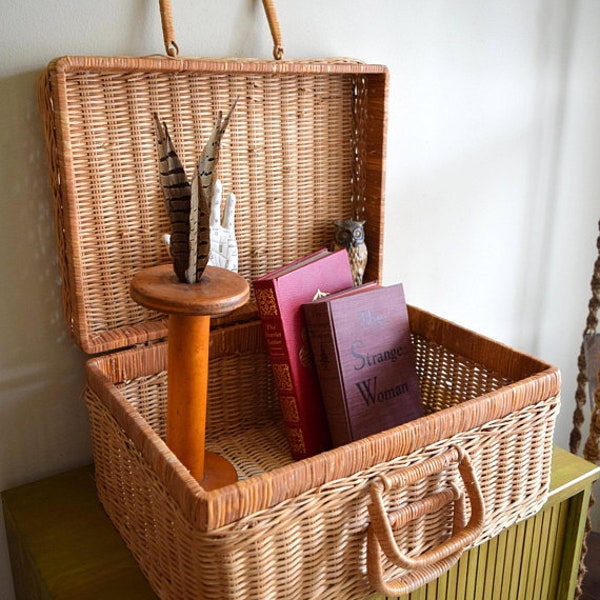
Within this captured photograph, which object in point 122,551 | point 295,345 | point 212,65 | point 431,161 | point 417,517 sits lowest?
point 122,551

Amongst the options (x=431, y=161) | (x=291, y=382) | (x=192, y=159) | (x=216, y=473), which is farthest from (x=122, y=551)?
(x=431, y=161)

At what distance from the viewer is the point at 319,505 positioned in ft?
2.34

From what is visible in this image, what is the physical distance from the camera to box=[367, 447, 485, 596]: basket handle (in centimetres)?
74

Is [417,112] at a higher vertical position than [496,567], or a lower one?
higher

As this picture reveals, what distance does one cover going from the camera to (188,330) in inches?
32.3

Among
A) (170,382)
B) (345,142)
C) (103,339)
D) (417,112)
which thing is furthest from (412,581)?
(417,112)

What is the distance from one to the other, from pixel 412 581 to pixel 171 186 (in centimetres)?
55

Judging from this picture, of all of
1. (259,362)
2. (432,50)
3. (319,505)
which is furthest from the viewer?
(432,50)

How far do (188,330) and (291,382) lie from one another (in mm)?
206

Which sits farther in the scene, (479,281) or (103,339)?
(479,281)

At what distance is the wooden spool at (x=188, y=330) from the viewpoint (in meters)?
0.75

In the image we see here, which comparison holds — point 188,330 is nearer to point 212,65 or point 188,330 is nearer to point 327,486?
point 327,486

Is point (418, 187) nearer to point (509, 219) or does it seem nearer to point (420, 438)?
point (509, 219)

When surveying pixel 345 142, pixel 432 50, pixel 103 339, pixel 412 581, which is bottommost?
pixel 412 581
